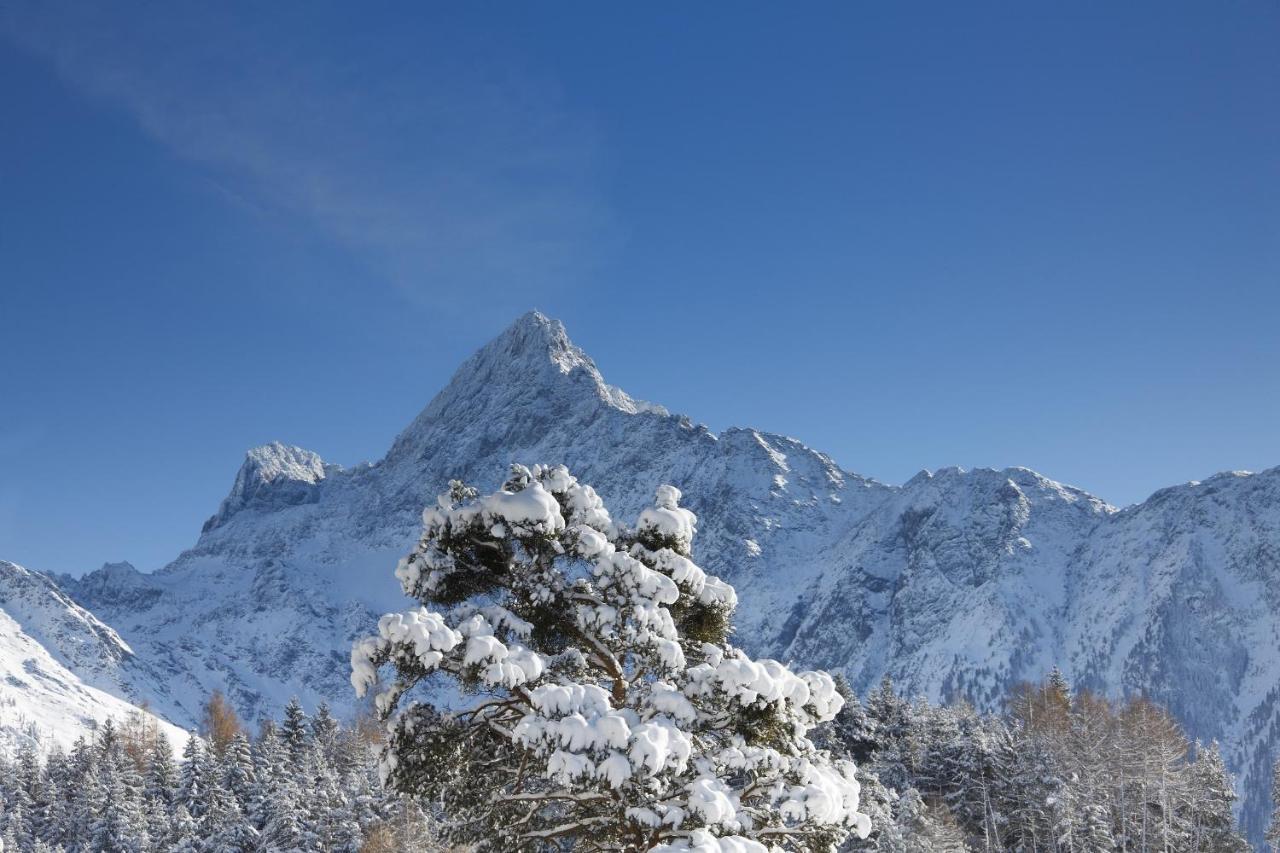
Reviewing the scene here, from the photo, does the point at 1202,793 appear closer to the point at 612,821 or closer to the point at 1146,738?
the point at 1146,738

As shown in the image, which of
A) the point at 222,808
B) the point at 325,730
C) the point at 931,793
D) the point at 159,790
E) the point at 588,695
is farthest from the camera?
the point at 325,730

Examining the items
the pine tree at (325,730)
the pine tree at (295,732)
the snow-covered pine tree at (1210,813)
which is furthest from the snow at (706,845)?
the pine tree at (325,730)

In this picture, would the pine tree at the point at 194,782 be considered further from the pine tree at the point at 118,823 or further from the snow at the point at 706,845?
the snow at the point at 706,845

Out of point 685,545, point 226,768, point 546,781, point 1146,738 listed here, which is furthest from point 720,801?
point 226,768

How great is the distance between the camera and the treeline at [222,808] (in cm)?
4972

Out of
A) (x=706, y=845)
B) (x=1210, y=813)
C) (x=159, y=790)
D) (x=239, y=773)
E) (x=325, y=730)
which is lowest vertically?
(x=159, y=790)

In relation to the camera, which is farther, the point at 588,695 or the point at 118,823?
the point at 118,823

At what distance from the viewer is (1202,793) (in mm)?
49594

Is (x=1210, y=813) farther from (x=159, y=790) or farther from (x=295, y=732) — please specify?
(x=159, y=790)

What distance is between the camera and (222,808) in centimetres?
5200

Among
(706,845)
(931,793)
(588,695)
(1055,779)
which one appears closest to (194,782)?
(931,793)

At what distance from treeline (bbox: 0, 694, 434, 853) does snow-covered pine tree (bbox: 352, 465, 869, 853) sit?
34176 millimetres

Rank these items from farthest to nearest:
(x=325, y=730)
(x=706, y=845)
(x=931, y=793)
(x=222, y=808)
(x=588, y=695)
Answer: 1. (x=325, y=730)
2. (x=222, y=808)
3. (x=931, y=793)
4. (x=588, y=695)
5. (x=706, y=845)

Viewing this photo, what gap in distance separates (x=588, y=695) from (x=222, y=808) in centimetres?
5188
